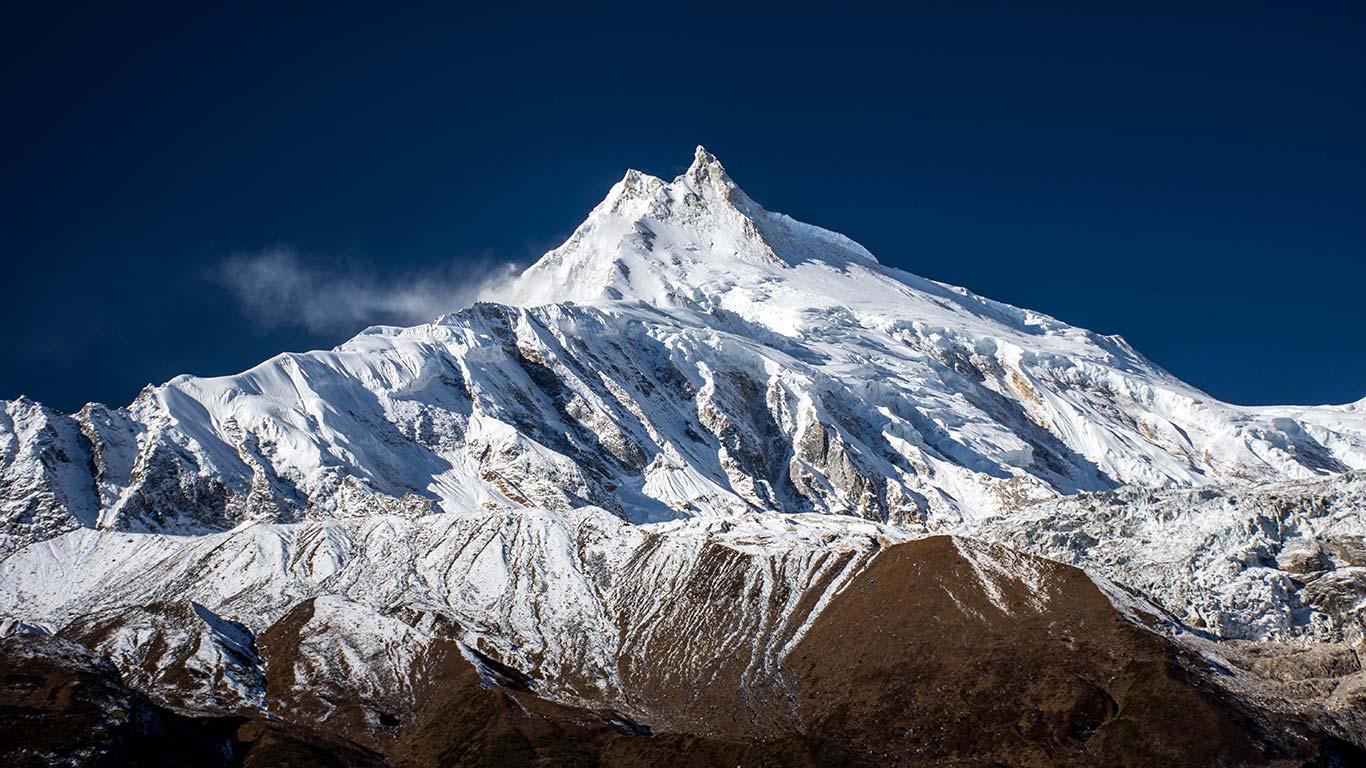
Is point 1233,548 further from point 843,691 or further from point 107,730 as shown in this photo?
point 107,730

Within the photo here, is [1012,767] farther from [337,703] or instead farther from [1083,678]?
[337,703]

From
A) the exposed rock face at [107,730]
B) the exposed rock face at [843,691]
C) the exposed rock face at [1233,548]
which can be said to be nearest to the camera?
the exposed rock face at [107,730]

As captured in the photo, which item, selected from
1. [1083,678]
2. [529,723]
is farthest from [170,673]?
[1083,678]

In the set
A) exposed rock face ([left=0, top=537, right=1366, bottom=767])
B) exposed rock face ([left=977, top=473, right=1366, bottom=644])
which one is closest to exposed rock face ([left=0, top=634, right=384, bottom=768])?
exposed rock face ([left=0, top=537, right=1366, bottom=767])

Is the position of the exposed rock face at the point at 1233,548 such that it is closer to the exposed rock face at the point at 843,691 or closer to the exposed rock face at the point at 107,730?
the exposed rock face at the point at 843,691

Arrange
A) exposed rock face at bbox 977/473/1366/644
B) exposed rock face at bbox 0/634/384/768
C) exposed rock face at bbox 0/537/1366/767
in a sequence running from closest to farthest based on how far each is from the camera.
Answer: exposed rock face at bbox 0/634/384/768 → exposed rock face at bbox 0/537/1366/767 → exposed rock face at bbox 977/473/1366/644

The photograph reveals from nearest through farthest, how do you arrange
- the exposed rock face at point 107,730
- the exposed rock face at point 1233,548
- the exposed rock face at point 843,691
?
1. the exposed rock face at point 107,730
2. the exposed rock face at point 843,691
3. the exposed rock face at point 1233,548

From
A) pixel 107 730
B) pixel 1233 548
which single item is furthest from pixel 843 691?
pixel 107 730

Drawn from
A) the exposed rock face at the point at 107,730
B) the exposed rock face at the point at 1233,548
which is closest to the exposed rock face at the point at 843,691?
the exposed rock face at the point at 107,730

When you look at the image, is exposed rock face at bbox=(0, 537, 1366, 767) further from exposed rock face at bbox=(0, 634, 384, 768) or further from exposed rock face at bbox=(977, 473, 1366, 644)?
exposed rock face at bbox=(977, 473, 1366, 644)

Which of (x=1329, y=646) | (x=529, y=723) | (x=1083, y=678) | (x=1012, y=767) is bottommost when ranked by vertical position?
(x=529, y=723)

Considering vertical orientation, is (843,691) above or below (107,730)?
above
